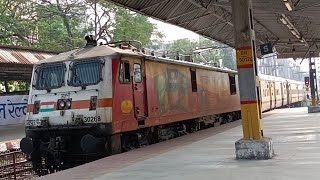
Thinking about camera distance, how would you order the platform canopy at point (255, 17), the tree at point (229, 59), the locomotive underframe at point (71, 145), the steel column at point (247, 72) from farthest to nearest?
the tree at point (229, 59), the platform canopy at point (255, 17), the locomotive underframe at point (71, 145), the steel column at point (247, 72)

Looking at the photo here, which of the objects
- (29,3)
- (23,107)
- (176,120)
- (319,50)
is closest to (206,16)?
(176,120)

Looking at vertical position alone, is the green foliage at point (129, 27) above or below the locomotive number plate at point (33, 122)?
above

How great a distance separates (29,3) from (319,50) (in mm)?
20294

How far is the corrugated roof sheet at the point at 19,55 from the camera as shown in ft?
60.5

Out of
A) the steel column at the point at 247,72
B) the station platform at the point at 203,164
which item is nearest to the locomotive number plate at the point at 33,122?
the station platform at the point at 203,164

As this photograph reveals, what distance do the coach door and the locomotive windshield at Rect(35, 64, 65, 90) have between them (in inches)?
75.4

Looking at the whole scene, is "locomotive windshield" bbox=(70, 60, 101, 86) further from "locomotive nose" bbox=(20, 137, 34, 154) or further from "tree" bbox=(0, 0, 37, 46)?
"tree" bbox=(0, 0, 37, 46)

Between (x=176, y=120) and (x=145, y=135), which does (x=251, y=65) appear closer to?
(x=145, y=135)

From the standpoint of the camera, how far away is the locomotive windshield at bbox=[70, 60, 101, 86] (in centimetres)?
1079

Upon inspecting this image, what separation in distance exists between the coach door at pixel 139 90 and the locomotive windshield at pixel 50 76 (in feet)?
6.28

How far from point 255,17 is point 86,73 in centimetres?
859

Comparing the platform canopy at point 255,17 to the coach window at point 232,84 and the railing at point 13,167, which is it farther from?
the railing at point 13,167

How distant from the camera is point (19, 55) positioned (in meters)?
19.5

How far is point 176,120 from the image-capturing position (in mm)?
14289
